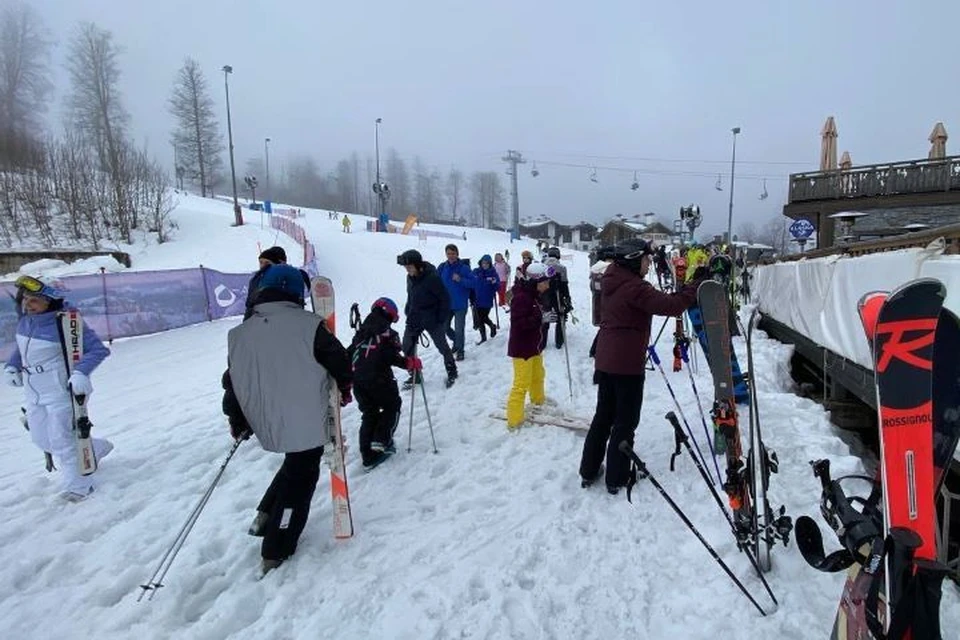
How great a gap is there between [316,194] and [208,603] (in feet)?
334

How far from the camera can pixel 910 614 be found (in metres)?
1.54

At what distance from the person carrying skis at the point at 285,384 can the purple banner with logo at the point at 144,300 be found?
811cm

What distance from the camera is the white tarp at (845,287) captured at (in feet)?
12.0

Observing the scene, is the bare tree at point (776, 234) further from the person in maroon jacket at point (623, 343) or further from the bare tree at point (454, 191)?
the person in maroon jacket at point (623, 343)

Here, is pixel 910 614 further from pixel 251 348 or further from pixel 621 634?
pixel 251 348

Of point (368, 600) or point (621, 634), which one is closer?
point (621, 634)

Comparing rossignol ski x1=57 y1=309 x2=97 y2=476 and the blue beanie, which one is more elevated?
the blue beanie

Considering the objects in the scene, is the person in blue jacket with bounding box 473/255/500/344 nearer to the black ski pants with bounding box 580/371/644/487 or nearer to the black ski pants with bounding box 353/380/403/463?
the black ski pants with bounding box 353/380/403/463

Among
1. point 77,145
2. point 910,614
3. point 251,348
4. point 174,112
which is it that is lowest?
point 910,614

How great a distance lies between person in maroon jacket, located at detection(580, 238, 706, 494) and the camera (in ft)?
12.2

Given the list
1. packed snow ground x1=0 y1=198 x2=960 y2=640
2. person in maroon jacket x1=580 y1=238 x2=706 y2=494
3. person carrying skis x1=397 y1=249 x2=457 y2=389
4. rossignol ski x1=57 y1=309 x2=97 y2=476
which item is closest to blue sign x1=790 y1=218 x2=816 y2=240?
packed snow ground x1=0 y1=198 x2=960 y2=640

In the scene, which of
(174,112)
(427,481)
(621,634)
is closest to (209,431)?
(427,481)

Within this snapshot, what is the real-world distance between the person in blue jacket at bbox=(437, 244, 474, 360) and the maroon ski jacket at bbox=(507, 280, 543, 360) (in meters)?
3.11

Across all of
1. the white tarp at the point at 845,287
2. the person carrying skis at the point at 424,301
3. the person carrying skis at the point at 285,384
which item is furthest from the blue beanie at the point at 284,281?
the white tarp at the point at 845,287
